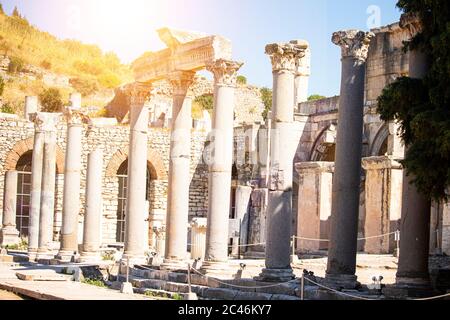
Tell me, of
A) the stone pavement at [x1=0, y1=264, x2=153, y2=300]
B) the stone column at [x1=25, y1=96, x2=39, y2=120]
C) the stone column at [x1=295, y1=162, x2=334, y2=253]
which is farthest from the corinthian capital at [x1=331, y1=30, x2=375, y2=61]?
the stone column at [x1=25, y1=96, x2=39, y2=120]

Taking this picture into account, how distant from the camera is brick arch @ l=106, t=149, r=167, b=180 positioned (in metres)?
38.2

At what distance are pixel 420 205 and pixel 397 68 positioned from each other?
14569 mm

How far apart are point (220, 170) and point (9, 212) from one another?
1755cm

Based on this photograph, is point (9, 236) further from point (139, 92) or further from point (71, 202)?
point (139, 92)

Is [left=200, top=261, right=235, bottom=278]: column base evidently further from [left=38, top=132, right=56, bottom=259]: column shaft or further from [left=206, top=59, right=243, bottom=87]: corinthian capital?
[left=38, top=132, right=56, bottom=259]: column shaft

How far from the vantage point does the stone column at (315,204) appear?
26.8 meters

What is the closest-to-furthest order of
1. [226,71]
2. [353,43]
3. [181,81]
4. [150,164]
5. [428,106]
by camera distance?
[428,106] → [353,43] → [226,71] → [181,81] → [150,164]

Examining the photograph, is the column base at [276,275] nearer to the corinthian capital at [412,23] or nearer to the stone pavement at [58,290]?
the stone pavement at [58,290]

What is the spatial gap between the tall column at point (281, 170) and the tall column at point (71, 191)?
10.8m

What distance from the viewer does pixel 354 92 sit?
1546 centimetres

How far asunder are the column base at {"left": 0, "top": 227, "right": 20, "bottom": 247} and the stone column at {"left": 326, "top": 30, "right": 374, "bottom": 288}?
68.6 ft

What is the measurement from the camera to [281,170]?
16.9m

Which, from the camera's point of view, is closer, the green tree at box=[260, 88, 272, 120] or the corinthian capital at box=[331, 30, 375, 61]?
the corinthian capital at box=[331, 30, 375, 61]

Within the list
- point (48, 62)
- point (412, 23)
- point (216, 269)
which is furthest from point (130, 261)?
point (48, 62)
